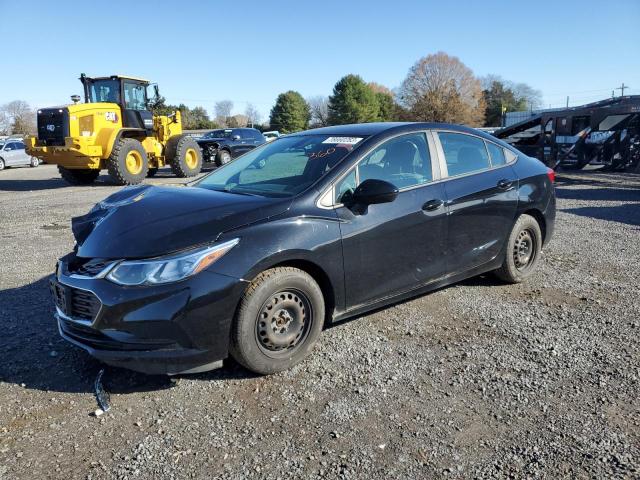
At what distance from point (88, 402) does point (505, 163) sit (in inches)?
161

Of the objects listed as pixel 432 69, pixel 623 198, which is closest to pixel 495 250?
pixel 623 198

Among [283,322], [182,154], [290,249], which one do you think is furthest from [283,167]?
[182,154]

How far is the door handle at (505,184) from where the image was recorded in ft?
15.5

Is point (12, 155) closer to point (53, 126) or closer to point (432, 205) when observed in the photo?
point (53, 126)

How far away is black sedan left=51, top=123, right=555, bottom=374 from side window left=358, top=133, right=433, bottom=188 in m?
0.01

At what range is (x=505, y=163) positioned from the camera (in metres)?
4.95

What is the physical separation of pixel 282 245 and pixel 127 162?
1300 cm

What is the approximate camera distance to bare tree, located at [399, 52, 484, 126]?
73000 millimetres

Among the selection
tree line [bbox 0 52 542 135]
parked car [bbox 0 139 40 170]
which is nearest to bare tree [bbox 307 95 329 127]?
tree line [bbox 0 52 542 135]

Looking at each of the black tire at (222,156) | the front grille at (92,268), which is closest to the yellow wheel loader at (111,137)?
the black tire at (222,156)

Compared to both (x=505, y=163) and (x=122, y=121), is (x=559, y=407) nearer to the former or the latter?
(x=505, y=163)

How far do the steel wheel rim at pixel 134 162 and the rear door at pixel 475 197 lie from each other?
1230cm

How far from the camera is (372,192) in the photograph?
352 cm

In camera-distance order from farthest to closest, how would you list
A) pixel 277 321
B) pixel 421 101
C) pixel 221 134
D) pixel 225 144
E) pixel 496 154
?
pixel 421 101 < pixel 221 134 < pixel 225 144 < pixel 496 154 < pixel 277 321
